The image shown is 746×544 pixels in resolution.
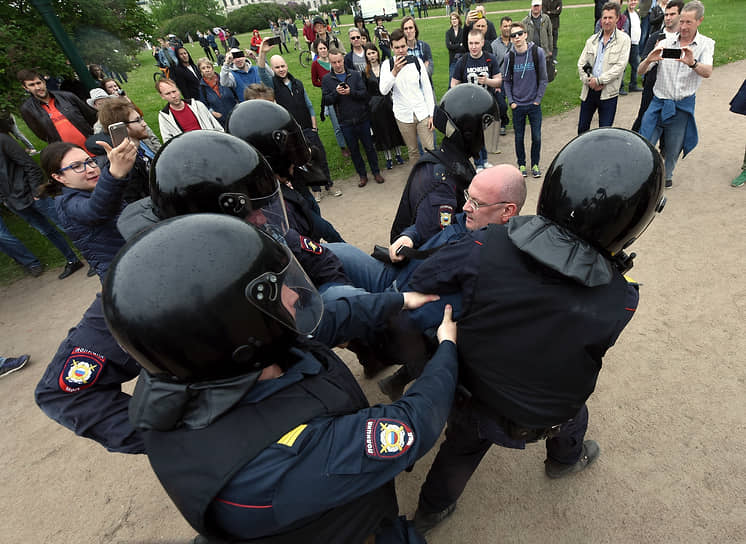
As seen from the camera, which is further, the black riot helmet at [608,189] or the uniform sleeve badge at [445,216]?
the uniform sleeve badge at [445,216]

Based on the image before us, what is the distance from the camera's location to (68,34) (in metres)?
6.68

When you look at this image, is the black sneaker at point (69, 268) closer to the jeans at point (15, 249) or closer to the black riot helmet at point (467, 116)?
the jeans at point (15, 249)

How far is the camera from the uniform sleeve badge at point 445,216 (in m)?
2.49

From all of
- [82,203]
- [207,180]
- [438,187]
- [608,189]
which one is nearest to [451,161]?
[438,187]

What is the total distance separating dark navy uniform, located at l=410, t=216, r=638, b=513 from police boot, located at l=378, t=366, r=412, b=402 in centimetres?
136

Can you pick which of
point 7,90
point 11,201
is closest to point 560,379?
point 11,201

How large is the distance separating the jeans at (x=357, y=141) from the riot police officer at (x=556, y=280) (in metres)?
5.35

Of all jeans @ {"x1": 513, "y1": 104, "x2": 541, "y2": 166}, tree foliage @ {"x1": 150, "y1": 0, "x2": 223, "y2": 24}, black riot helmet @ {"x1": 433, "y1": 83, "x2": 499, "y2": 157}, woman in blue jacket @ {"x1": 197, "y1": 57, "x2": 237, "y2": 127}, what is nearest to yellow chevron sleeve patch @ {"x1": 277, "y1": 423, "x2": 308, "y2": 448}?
black riot helmet @ {"x1": 433, "y1": 83, "x2": 499, "y2": 157}

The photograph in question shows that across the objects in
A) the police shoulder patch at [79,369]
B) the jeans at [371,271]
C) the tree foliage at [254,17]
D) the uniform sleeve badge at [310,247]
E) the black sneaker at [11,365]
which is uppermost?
the tree foliage at [254,17]

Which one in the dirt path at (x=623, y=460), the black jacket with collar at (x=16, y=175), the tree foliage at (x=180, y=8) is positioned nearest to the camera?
the dirt path at (x=623, y=460)

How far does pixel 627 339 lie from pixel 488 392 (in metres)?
2.35

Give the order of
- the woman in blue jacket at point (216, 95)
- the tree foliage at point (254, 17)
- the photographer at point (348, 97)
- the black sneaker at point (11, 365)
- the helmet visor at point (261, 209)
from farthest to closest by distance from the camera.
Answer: the tree foliage at point (254, 17), the woman in blue jacket at point (216, 95), the photographer at point (348, 97), the black sneaker at point (11, 365), the helmet visor at point (261, 209)

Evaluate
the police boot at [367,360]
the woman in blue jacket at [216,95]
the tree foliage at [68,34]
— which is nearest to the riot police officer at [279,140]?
the police boot at [367,360]

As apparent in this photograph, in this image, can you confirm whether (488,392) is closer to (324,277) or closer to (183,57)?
(324,277)
